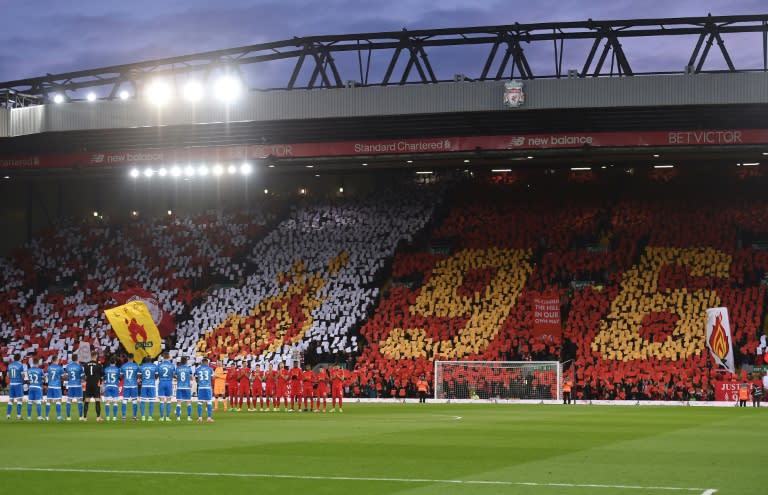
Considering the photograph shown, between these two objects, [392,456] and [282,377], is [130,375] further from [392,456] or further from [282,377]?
[392,456]

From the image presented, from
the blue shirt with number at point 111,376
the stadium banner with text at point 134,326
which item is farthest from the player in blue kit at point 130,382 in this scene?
the stadium banner with text at point 134,326

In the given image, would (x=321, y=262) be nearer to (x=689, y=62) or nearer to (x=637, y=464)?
(x=689, y=62)

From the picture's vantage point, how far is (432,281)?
2045 inches

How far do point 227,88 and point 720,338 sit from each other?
21.5 m

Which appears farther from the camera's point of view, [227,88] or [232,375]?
[227,88]

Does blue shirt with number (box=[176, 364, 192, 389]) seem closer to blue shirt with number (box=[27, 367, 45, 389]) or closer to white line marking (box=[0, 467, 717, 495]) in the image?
blue shirt with number (box=[27, 367, 45, 389])

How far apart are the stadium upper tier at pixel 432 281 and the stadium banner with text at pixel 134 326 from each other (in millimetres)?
7471

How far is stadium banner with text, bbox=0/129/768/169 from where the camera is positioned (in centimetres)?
4572

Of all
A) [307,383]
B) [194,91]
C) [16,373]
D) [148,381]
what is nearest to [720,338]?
[307,383]

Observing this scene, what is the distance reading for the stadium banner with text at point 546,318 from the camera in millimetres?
45750

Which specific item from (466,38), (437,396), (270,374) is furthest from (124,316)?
(466,38)

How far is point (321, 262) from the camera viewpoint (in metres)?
55.0

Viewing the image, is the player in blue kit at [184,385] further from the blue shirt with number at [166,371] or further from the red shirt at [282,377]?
the red shirt at [282,377]

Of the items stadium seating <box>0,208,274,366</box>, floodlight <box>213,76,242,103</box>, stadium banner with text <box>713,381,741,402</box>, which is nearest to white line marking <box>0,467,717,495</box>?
stadium banner with text <box>713,381,741,402</box>
